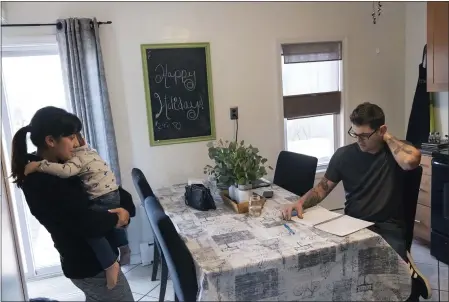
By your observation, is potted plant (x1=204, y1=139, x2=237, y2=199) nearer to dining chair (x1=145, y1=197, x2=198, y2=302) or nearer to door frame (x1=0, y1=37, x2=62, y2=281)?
dining chair (x1=145, y1=197, x2=198, y2=302)

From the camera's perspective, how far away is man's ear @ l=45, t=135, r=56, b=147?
108 cm

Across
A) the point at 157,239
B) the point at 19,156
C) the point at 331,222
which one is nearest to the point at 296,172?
the point at 331,222

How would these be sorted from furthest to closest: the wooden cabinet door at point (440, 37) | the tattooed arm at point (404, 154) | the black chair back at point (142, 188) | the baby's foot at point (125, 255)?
the baby's foot at point (125, 255) → the black chair back at point (142, 188) → the tattooed arm at point (404, 154) → the wooden cabinet door at point (440, 37)

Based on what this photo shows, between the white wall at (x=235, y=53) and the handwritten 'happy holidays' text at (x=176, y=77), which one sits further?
the handwritten 'happy holidays' text at (x=176, y=77)

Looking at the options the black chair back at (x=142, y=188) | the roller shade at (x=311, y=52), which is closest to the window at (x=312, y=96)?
the roller shade at (x=311, y=52)

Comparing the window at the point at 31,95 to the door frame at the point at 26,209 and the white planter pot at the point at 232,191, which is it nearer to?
the door frame at the point at 26,209

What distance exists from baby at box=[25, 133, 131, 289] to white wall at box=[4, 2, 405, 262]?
108 centimetres

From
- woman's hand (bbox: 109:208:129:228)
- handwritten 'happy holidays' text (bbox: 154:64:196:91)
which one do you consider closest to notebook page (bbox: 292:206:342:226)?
woman's hand (bbox: 109:208:129:228)

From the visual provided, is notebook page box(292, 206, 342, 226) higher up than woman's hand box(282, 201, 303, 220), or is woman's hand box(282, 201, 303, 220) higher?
woman's hand box(282, 201, 303, 220)

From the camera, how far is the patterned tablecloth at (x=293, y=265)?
3.85 ft

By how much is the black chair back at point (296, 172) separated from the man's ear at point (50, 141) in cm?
156

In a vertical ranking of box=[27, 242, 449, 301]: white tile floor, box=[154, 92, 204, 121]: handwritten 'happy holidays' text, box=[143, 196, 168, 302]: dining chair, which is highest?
box=[154, 92, 204, 121]: handwritten 'happy holidays' text

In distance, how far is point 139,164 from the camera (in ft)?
8.16

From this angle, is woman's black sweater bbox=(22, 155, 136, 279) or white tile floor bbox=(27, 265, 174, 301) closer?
woman's black sweater bbox=(22, 155, 136, 279)
